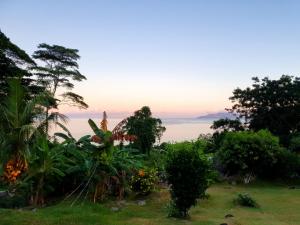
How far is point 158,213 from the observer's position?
12.9 meters

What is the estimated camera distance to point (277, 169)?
898 inches

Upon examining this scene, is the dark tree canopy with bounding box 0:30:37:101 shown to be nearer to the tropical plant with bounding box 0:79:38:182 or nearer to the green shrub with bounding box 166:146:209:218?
the tropical plant with bounding box 0:79:38:182

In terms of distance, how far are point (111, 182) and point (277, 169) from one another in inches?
446

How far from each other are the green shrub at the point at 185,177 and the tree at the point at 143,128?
11.9 meters

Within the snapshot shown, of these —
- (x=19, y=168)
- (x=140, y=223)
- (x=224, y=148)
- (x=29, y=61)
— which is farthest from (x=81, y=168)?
(x=29, y=61)

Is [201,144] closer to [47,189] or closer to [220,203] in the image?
[220,203]

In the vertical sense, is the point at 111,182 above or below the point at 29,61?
below

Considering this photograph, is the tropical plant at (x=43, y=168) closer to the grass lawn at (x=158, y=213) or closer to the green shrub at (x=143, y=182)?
the grass lawn at (x=158, y=213)

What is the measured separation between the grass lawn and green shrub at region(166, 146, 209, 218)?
48 cm

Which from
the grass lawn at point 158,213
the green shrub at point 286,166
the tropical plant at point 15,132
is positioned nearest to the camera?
the grass lawn at point 158,213

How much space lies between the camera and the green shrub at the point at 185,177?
12.1m

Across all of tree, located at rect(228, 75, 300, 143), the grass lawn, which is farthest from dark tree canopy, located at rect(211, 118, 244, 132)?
the grass lawn

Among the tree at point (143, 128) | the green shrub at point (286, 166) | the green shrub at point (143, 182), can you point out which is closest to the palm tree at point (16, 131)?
the green shrub at point (143, 182)

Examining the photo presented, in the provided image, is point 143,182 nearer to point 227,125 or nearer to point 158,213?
point 158,213
